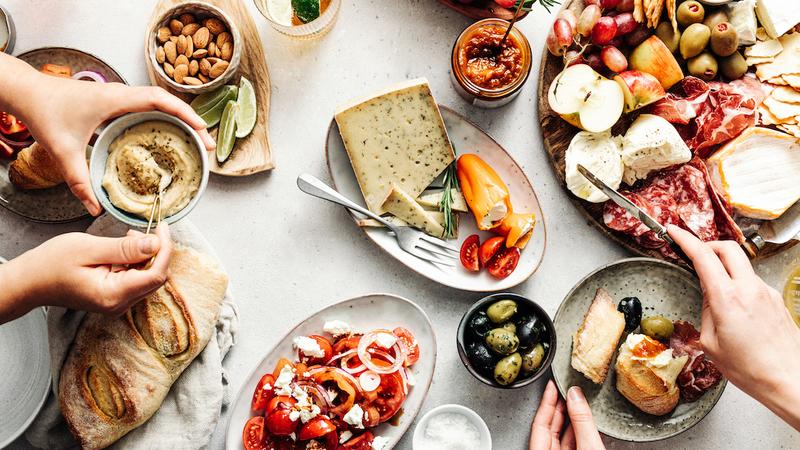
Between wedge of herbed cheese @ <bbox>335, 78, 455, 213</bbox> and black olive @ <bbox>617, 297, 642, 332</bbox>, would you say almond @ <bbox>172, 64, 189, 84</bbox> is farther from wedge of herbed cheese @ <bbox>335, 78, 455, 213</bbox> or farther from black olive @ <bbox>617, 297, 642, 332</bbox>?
black olive @ <bbox>617, 297, 642, 332</bbox>

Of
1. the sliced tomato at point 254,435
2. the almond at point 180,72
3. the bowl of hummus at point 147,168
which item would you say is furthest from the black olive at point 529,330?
the almond at point 180,72

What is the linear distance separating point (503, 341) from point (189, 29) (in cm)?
124

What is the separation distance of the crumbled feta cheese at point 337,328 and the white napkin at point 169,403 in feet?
1.04

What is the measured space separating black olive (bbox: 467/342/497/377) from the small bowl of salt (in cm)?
14

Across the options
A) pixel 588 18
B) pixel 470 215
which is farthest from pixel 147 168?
pixel 588 18

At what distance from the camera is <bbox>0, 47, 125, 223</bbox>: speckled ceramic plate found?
1877 millimetres

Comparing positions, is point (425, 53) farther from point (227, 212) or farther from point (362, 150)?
point (227, 212)

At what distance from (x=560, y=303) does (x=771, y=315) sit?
57cm

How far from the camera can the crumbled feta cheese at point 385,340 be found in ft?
6.20

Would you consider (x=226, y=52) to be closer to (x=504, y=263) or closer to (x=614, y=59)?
(x=504, y=263)

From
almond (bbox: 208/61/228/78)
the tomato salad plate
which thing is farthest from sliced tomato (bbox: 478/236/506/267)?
almond (bbox: 208/61/228/78)

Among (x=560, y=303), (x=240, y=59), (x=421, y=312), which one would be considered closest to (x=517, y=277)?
(x=560, y=303)

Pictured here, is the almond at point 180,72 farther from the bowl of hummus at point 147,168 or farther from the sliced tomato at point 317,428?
the sliced tomato at point 317,428

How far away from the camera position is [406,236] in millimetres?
1971
